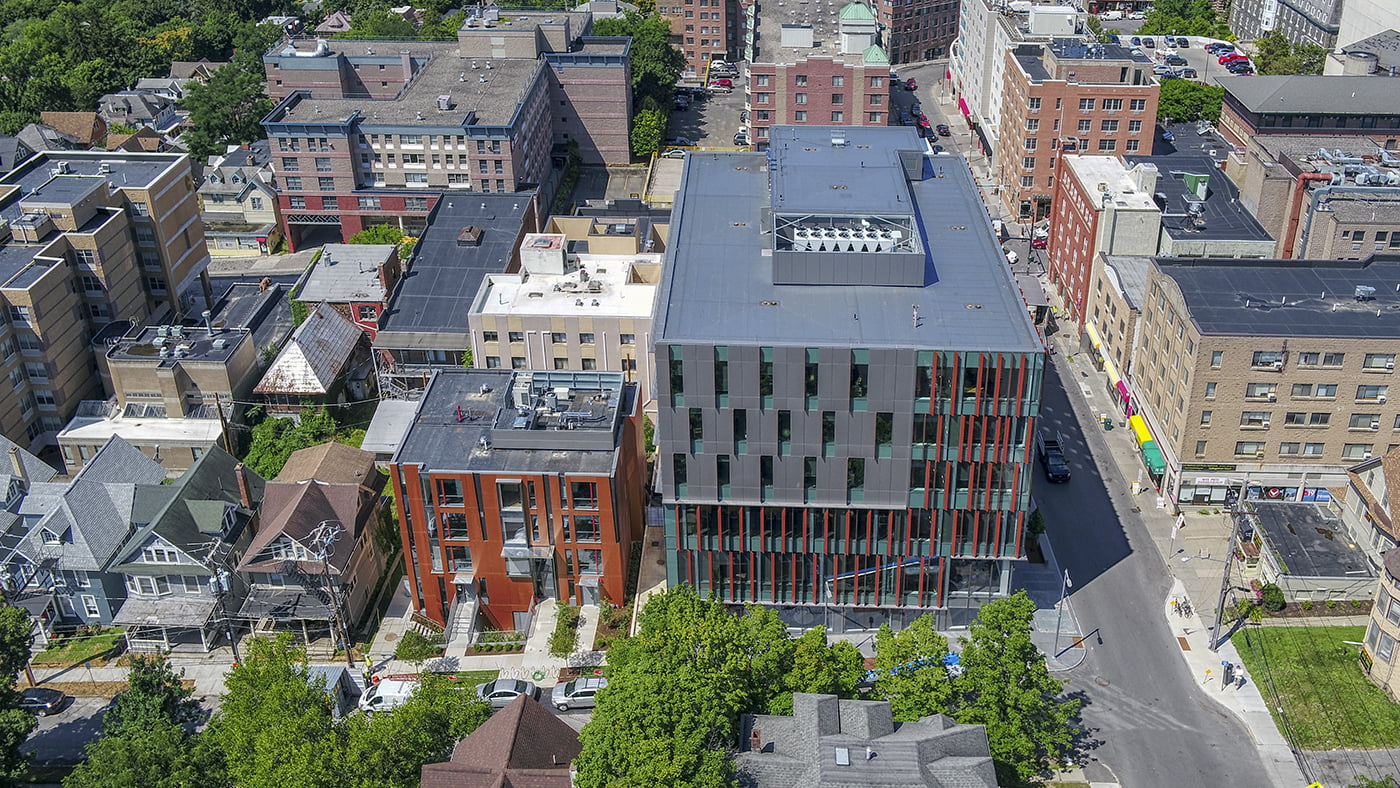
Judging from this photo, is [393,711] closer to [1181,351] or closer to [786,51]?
[1181,351]

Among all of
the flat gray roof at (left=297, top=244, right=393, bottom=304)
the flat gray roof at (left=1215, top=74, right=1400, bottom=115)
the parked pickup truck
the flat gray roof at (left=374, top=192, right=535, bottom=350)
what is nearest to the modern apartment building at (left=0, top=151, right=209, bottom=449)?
the flat gray roof at (left=297, top=244, right=393, bottom=304)

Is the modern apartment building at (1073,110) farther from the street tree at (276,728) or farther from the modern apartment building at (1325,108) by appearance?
the street tree at (276,728)

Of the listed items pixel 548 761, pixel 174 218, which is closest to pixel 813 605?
pixel 548 761

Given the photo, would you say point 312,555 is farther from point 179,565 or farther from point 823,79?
point 823,79

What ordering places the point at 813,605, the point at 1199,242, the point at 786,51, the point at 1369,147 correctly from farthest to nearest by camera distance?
the point at 786,51, the point at 1369,147, the point at 1199,242, the point at 813,605

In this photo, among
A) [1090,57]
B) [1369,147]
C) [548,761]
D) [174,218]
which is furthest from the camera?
[1090,57]

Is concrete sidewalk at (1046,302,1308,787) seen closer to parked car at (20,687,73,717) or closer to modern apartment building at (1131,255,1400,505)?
modern apartment building at (1131,255,1400,505)
